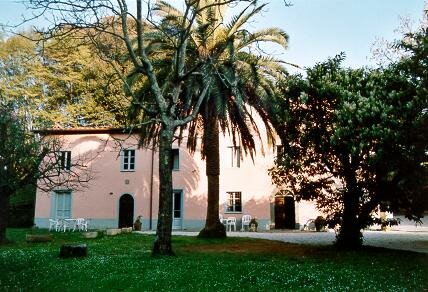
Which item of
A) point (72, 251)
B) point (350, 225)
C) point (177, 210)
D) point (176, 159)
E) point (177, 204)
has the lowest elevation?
point (72, 251)

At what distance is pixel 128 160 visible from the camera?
35500mm

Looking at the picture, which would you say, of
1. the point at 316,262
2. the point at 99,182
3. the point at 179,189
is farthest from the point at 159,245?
the point at 99,182

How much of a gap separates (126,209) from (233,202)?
8526 millimetres

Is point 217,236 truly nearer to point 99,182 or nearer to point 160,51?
point 160,51

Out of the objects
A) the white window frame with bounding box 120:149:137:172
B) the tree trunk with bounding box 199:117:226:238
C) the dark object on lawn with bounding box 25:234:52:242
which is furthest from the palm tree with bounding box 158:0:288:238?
the white window frame with bounding box 120:149:137:172

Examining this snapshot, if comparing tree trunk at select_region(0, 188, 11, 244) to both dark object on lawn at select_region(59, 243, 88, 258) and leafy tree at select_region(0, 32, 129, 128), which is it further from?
leafy tree at select_region(0, 32, 129, 128)

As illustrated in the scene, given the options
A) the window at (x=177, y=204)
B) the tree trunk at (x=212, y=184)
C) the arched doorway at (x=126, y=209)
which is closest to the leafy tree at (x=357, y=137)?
the tree trunk at (x=212, y=184)

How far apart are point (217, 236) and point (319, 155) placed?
810 centimetres

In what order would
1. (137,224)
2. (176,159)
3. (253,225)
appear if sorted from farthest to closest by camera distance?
(176,159) < (137,224) < (253,225)

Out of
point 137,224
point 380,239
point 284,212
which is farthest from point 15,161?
point 284,212

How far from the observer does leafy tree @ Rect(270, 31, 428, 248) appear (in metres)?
13.0

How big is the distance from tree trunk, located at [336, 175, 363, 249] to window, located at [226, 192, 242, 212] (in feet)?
55.5

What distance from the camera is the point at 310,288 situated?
8953 millimetres

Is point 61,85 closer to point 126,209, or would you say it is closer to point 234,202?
point 126,209
